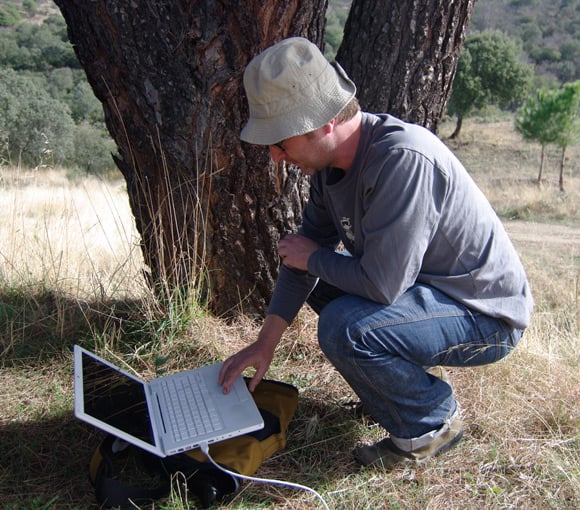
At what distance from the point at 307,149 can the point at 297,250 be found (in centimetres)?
44

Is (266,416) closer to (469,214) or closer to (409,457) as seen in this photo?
(409,457)

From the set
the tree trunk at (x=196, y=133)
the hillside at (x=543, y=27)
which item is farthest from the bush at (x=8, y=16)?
the tree trunk at (x=196, y=133)

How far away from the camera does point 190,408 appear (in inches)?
83.9

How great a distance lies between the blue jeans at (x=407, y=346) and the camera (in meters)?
1.96

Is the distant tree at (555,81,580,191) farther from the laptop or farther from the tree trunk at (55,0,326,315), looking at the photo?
the laptop

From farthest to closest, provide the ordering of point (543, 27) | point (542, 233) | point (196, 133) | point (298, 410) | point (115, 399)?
1. point (543, 27)
2. point (542, 233)
3. point (196, 133)
4. point (298, 410)
5. point (115, 399)

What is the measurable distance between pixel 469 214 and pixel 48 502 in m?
1.73

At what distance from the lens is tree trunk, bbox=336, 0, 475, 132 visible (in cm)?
295

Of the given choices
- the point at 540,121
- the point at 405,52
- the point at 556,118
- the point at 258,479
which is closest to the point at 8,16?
the point at 540,121

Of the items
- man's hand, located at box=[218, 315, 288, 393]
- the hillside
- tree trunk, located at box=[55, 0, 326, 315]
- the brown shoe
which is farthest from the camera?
the hillside

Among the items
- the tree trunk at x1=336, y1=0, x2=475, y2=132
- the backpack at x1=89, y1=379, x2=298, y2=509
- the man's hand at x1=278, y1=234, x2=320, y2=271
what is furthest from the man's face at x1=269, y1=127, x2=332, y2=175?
the tree trunk at x1=336, y1=0, x2=475, y2=132

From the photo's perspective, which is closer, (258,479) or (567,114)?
(258,479)

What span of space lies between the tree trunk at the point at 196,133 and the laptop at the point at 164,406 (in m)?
0.76

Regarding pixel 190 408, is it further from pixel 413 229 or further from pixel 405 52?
pixel 405 52
